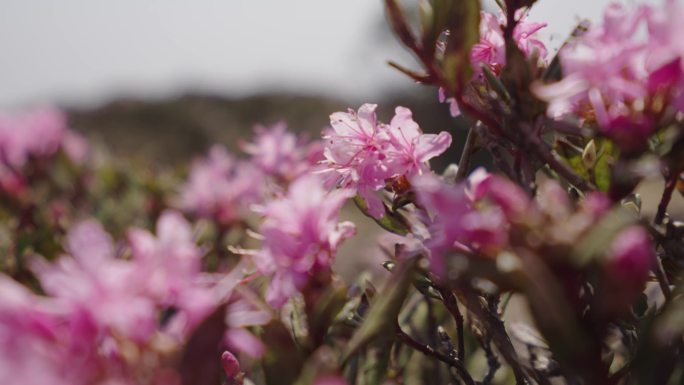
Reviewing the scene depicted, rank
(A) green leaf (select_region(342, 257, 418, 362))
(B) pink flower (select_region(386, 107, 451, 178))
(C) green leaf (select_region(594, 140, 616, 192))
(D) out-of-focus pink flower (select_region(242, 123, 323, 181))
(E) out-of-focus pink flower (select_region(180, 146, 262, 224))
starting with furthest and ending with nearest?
(E) out-of-focus pink flower (select_region(180, 146, 262, 224)) < (D) out-of-focus pink flower (select_region(242, 123, 323, 181)) < (B) pink flower (select_region(386, 107, 451, 178)) < (C) green leaf (select_region(594, 140, 616, 192)) < (A) green leaf (select_region(342, 257, 418, 362))

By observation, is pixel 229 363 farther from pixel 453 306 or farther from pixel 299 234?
pixel 453 306

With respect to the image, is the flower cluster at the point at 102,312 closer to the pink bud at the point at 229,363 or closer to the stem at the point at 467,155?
the pink bud at the point at 229,363

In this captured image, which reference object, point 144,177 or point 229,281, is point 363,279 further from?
point 144,177

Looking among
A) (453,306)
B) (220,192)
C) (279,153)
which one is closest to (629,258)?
(453,306)

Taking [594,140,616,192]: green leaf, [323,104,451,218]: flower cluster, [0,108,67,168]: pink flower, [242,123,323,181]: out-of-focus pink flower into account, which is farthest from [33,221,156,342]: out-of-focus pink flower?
[0,108,67,168]: pink flower

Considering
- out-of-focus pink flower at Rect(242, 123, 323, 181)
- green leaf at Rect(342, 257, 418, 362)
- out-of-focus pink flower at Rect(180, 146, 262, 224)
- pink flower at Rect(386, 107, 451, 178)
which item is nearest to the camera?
green leaf at Rect(342, 257, 418, 362)

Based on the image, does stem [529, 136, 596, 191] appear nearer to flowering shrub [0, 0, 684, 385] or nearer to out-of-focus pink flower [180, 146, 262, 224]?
flowering shrub [0, 0, 684, 385]

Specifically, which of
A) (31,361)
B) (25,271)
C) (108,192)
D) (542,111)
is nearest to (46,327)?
(31,361)
